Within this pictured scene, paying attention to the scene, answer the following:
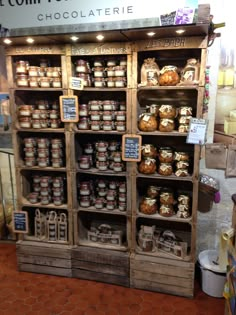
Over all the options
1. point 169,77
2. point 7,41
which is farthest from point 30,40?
point 169,77

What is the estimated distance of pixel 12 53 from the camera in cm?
258

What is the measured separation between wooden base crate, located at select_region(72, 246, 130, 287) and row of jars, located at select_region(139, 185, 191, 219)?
0.48 metres

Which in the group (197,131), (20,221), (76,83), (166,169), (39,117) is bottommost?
(20,221)

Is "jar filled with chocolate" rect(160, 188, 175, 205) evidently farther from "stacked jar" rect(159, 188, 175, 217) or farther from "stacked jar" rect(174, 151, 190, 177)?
"stacked jar" rect(174, 151, 190, 177)

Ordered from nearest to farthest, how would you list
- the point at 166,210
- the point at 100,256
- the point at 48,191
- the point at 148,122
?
the point at 148,122
the point at 166,210
the point at 100,256
the point at 48,191

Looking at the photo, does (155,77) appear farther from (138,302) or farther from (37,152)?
(138,302)

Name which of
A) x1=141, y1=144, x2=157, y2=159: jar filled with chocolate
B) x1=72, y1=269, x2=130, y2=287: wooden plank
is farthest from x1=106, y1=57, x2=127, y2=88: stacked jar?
x1=72, y1=269, x2=130, y2=287: wooden plank

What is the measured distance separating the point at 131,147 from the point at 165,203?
568 millimetres

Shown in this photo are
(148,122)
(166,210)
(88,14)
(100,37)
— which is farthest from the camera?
(166,210)

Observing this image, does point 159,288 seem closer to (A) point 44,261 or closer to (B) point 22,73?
(A) point 44,261

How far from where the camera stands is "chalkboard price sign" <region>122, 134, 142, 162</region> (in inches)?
98.5

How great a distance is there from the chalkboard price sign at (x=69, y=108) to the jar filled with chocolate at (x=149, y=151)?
0.62m

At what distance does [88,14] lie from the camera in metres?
2.14

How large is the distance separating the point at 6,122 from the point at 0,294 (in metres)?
1.69
